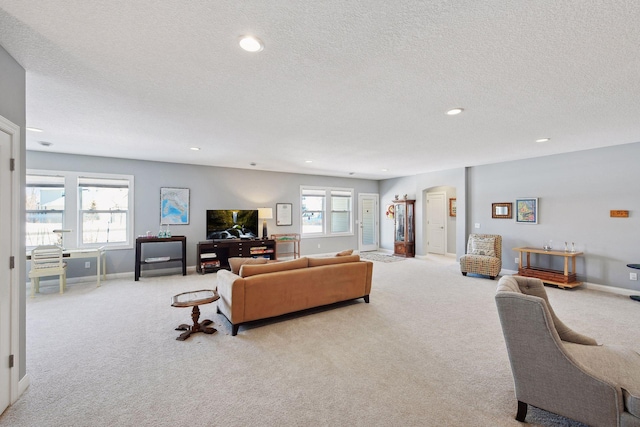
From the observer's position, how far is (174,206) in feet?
21.1

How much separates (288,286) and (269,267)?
33 cm

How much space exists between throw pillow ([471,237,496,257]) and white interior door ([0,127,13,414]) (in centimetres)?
712

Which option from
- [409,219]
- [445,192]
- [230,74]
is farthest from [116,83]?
[445,192]

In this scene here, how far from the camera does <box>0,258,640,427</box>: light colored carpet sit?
1.93 meters

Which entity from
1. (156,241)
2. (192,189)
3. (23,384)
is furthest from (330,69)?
(192,189)

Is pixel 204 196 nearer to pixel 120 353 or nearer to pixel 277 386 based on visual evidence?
pixel 120 353

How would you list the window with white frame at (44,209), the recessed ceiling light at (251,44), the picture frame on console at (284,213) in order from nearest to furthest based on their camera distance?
the recessed ceiling light at (251,44) → the window with white frame at (44,209) → the picture frame on console at (284,213)

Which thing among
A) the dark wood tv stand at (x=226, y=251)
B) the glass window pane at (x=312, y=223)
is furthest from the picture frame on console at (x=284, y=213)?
the dark wood tv stand at (x=226, y=251)

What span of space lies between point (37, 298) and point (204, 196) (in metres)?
3.39

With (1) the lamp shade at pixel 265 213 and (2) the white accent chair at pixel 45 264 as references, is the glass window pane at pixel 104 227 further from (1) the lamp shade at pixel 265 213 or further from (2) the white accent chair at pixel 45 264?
(1) the lamp shade at pixel 265 213

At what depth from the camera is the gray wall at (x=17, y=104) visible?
1.94 metres

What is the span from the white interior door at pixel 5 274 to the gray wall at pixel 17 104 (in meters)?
0.13

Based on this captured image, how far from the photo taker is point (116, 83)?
A: 2.48 meters

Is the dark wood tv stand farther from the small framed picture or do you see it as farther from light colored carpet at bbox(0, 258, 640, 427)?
the small framed picture
